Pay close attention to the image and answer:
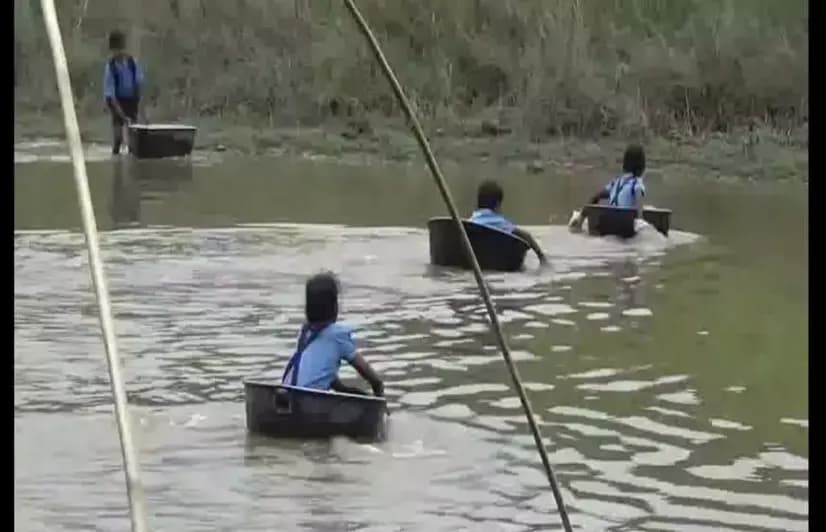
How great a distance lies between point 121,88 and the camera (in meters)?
19.5

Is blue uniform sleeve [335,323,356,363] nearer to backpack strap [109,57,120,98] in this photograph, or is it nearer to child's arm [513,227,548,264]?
child's arm [513,227,548,264]

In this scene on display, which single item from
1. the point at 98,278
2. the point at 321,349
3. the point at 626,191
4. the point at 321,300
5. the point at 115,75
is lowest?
the point at 321,349

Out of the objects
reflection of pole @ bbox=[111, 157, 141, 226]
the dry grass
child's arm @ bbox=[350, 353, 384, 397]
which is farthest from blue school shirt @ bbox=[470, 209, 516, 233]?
the dry grass

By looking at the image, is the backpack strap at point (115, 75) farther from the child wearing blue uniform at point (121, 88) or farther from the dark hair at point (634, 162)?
the dark hair at point (634, 162)

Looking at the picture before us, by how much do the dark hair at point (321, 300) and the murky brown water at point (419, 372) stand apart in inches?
22.9

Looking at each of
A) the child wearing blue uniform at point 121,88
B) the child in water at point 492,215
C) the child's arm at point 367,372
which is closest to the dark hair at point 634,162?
the child in water at point 492,215

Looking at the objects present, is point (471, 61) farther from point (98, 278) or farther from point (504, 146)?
point (98, 278)

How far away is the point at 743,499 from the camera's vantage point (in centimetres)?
684

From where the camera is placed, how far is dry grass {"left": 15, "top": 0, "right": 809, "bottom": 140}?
902 inches

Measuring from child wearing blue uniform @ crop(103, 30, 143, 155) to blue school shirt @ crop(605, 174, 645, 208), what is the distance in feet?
23.5

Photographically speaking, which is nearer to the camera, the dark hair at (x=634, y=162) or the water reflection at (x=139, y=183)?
the dark hair at (x=634, y=162)

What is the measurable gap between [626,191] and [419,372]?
545cm

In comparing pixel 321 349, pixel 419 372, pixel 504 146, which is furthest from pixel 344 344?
pixel 504 146

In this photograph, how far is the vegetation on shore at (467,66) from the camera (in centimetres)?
2286
